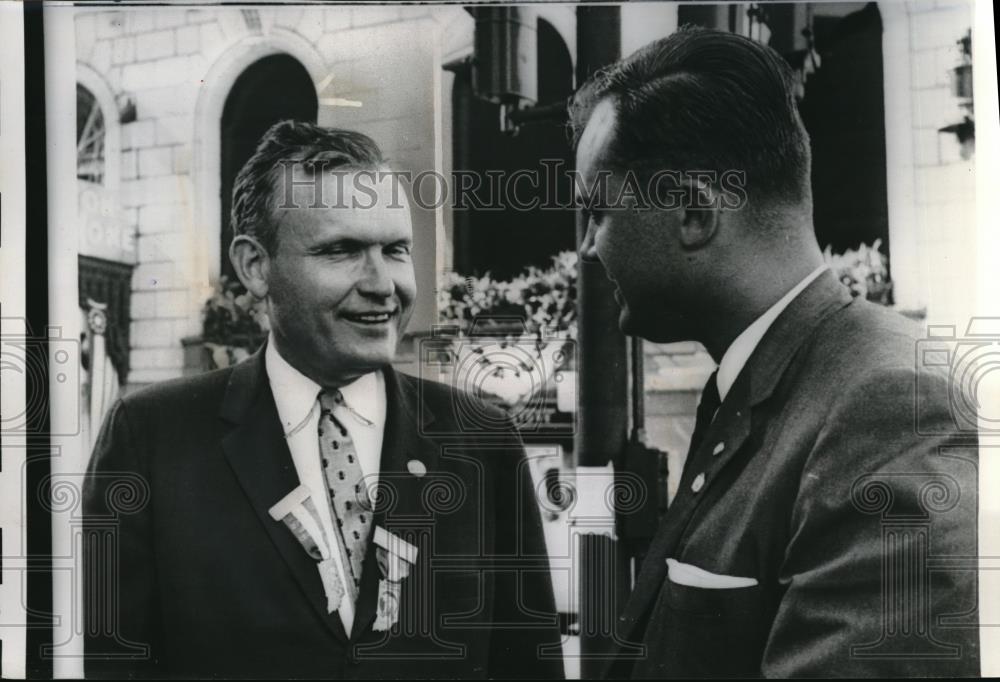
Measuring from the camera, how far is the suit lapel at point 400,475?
355cm

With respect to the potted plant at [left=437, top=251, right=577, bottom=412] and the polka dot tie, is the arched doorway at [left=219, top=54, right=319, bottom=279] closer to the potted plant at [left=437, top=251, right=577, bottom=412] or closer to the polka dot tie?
the polka dot tie

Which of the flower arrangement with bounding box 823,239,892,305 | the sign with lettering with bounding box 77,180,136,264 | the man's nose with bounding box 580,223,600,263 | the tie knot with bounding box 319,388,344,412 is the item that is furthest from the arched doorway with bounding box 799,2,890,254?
the sign with lettering with bounding box 77,180,136,264

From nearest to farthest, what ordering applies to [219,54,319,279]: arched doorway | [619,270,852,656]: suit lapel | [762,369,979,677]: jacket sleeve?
1. [762,369,979,677]: jacket sleeve
2. [619,270,852,656]: suit lapel
3. [219,54,319,279]: arched doorway

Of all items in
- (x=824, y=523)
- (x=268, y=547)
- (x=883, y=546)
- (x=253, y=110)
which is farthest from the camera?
(x=253, y=110)

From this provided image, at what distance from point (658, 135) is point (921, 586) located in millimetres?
1856

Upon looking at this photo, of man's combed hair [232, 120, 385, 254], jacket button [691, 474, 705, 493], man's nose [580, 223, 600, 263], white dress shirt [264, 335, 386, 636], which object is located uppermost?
man's combed hair [232, 120, 385, 254]

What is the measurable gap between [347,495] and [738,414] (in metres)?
1.43

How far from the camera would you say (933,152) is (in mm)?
3619

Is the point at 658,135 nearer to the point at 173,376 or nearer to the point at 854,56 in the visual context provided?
the point at 854,56

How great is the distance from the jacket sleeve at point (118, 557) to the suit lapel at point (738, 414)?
1.80 meters

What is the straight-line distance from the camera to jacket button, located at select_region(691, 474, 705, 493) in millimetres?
3463

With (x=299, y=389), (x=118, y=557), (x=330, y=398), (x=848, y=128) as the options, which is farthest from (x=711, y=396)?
(x=118, y=557)

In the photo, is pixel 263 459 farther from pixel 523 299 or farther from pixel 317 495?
pixel 523 299

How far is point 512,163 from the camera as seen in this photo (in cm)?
363
